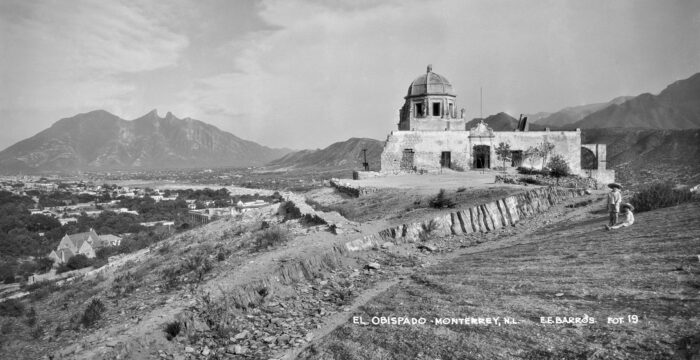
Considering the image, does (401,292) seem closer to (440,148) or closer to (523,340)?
(523,340)

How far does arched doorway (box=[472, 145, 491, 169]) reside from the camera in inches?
1232

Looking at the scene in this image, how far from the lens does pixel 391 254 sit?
10945 mm

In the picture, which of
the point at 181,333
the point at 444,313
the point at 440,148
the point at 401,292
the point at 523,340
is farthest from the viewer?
the point at 440,148

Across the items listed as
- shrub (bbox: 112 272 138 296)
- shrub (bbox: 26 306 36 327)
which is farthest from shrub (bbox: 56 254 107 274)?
shrub (bbox: 112 272 138 296)

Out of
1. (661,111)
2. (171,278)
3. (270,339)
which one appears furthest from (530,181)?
(661,111)

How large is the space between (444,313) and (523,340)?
1390 millimetres

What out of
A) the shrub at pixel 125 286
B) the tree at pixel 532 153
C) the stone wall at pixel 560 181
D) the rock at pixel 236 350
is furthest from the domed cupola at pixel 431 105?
the rock at pixel 236 350

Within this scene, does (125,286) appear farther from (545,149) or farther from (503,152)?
(545,149)

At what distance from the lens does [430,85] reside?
110ft

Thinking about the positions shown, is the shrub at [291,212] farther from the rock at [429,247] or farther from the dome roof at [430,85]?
the dome roof at [430,85]

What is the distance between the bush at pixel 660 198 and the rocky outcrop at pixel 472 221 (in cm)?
322

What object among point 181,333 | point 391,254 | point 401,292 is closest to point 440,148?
point 391,254

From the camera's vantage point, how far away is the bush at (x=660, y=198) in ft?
37.2

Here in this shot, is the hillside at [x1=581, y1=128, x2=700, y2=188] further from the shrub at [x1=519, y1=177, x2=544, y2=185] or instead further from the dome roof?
the shrub at [x1=519, y1=177, x2=544, y2=185]
